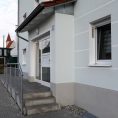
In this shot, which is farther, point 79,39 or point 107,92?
point 79,39

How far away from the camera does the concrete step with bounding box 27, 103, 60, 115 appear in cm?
774

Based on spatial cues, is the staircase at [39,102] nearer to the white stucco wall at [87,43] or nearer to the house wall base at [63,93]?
the house wall base at [63,93]

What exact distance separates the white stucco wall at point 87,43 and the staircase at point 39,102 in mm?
1150

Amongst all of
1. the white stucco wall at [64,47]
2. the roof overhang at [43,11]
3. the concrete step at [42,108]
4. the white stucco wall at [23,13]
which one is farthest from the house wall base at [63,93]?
the white stucco wall at [23,13]

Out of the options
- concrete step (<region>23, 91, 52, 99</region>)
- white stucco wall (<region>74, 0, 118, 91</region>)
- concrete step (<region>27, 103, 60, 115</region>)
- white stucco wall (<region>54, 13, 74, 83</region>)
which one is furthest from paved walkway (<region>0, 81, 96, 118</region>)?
white stucco wall (<region>54, 13, 74, 83</region>)

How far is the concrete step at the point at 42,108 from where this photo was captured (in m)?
7.74

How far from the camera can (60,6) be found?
8.67 meters

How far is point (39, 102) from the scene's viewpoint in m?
8.29

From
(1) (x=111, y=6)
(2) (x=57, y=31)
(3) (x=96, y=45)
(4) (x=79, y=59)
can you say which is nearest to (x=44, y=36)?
(2) (x=57, y=31)

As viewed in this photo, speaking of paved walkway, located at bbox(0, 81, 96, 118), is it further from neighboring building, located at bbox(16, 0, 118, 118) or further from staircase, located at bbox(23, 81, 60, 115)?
neighboring building, located at bbox(16, 0, 118, 118)

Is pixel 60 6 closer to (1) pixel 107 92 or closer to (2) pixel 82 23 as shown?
(2) pixel 82 23

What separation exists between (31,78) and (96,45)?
6.08m

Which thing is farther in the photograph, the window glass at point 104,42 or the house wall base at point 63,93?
the house wall base at point 63,93

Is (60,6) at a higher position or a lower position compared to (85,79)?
higher
